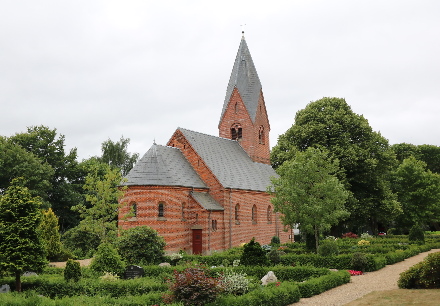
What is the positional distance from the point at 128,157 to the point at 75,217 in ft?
40.6

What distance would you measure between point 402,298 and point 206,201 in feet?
71.2

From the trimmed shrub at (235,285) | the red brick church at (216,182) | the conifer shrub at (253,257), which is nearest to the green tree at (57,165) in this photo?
the red brick church at (216,182)

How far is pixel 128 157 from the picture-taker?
193ft

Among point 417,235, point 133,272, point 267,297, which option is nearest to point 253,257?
point 133,272

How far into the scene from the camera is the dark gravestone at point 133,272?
19.9 meters

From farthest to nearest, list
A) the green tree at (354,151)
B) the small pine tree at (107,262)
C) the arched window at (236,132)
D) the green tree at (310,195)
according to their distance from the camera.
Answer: the arched window at (236,132) < the green tree at (354,151) < the green tree at (310,195) < the small pine tree at (107,262)

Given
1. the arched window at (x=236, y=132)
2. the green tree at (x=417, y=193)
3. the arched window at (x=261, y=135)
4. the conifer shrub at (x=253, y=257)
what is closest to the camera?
the conifer shrub at (x=253, y=257)

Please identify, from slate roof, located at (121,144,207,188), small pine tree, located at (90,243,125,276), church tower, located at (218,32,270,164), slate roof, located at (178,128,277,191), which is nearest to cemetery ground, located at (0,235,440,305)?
small pine tree, located at (90,243,125,276)

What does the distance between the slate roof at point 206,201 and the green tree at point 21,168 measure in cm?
1986

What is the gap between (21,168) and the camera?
42594 mm

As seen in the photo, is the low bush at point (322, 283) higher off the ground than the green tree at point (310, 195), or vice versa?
the green tree at point (310, 195)

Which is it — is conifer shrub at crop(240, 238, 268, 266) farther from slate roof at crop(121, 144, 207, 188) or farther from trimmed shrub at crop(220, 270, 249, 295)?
slate roof at crop(121, 144, 207, 188)

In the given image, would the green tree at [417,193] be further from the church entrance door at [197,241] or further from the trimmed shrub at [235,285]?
the trimmed shrub at [235,285]

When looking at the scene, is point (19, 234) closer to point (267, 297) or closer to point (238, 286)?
point (238, 286)
